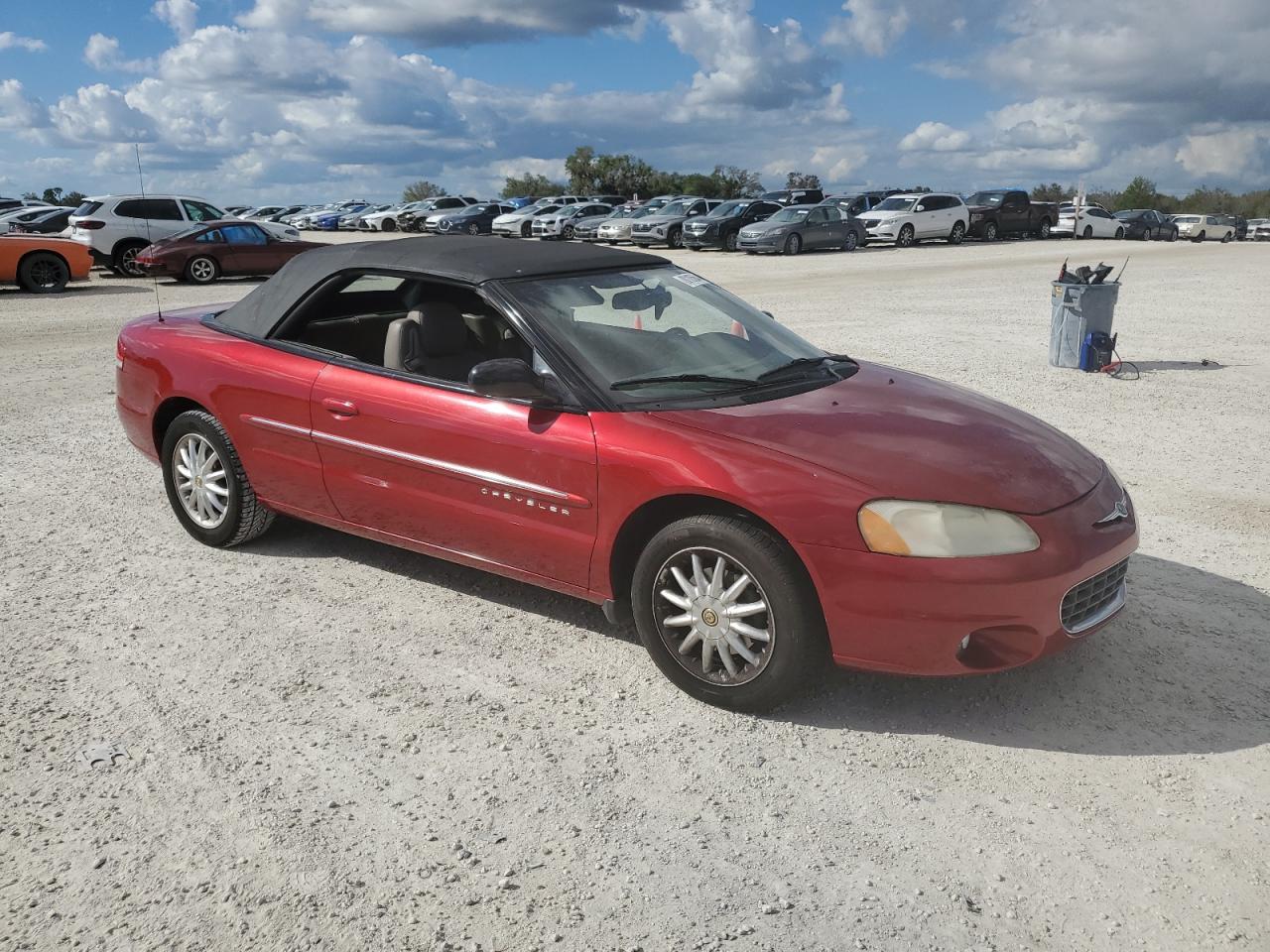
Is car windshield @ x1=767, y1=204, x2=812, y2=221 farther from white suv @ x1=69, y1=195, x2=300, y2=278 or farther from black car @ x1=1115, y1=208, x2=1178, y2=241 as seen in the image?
black car @ x1=1115, y1=208, x2=1178, y2=241

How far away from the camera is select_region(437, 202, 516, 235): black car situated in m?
41.4

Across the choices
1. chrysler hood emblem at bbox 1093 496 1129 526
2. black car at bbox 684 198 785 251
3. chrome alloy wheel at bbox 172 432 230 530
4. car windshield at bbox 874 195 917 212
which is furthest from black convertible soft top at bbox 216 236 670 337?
car windshield at bbox 874 195 917 212

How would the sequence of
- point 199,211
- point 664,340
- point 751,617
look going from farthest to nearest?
point 199,211, point 664,340, point 751,617

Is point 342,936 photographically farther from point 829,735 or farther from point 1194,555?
point 1194,555

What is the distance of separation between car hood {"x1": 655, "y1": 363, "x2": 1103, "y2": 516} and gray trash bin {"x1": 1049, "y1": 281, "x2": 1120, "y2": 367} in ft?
22.5

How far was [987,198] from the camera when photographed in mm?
37812

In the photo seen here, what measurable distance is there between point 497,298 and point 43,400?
6754 millimetres

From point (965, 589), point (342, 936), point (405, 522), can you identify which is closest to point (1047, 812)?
point (965, 589)

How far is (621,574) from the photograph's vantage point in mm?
3912

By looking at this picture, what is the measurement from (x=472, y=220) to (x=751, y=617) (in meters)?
40.1

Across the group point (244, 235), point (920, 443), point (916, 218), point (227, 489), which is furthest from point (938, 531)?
point (916, 218)

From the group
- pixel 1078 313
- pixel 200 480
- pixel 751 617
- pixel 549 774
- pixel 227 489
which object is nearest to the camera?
pixel 549 774

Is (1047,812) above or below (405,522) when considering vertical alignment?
below

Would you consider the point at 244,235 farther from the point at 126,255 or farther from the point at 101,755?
the point at 101,755
